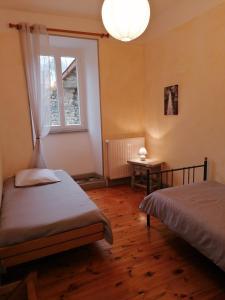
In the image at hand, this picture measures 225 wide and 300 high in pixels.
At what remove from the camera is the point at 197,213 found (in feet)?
6.03

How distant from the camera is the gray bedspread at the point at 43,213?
172 cm

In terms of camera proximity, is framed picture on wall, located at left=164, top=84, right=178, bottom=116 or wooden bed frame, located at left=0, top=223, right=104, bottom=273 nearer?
wooden bed frame, located at left=0, top=223, right=104, bottom=273

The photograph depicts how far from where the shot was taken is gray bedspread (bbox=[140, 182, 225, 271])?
160 centimetres

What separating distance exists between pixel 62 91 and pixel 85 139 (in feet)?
3.23

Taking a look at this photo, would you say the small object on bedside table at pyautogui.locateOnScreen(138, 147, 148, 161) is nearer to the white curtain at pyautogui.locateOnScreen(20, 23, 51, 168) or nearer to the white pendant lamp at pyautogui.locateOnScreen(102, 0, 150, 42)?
the white curtain at pyautogui.locateOnScreen(20, 23, 51, 168)

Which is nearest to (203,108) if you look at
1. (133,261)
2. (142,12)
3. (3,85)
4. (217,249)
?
(142,12)

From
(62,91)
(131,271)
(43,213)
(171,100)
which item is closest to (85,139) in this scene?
(62,91)

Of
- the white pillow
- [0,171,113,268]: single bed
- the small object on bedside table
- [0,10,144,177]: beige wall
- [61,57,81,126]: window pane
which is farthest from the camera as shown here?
[61,57,81,126]: window pane

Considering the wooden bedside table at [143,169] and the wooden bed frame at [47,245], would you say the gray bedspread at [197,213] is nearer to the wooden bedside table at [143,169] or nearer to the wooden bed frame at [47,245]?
the wooden bed frame at [47,245]

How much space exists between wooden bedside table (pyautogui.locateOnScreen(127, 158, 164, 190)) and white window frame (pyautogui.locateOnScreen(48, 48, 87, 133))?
1.28m

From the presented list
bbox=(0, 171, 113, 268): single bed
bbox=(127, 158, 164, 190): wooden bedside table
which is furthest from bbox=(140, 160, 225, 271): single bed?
bbox=(127, 158, 164, 190): wooden bedside table

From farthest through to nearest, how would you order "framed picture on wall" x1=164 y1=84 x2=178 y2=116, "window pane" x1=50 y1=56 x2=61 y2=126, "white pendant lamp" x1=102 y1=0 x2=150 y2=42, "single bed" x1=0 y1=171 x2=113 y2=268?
"window pane" x1=50 y1=56 x2=61 y2=126, "framed picture on wall" x1=164 y1=84 x2=178 y2=116, "single bed" x1=0 y1=171 x2=113 y2=268, "white pendant lamp" x1=102 y1=0 x2=150 y2=42

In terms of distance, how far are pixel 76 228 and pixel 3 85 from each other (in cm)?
232

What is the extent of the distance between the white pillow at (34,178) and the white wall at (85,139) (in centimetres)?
112
